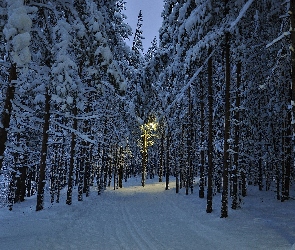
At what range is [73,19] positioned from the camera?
9648 millimetres

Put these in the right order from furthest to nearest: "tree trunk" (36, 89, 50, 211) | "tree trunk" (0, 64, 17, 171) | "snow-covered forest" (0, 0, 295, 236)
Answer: "tree trunk" (36, 89, 50, 211)
"tree trunk" (0, 64, 17, 171)
"snow-covered forest" (0, 0, 295, 236)

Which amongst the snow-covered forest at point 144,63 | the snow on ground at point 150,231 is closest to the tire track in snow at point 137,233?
the snow on ground at point 150,231

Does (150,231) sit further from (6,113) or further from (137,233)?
(6,113)

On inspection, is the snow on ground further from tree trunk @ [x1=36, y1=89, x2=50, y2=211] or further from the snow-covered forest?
the snow-covered forest

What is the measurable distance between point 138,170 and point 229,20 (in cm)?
8428

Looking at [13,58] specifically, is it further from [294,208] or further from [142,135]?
[142,135]

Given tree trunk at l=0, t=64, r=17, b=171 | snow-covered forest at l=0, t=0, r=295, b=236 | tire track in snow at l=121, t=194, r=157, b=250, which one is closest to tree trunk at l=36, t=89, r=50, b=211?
snow-covered forest at l=0, t=0, r=295, b=236

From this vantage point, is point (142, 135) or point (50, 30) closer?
point (50, 30)

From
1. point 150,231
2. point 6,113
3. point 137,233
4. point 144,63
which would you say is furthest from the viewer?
point 144,63

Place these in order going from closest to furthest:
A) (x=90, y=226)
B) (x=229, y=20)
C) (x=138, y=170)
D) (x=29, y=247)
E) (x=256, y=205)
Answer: (x=29, y=247)
(x=90, y=226)
(x=229, y=20)
(x=256, y=205)
(x=138, y=170)

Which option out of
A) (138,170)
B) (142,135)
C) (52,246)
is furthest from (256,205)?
(138,170)

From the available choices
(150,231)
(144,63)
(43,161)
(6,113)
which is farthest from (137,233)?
(144,63)

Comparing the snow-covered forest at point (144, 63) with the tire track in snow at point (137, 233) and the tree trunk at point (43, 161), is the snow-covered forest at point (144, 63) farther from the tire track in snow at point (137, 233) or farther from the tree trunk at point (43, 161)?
the tire track in snow at point (137, 233)

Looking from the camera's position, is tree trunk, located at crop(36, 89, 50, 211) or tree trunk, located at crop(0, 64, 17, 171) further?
tree trunk, located at crop(36, 89, 50, 211)
